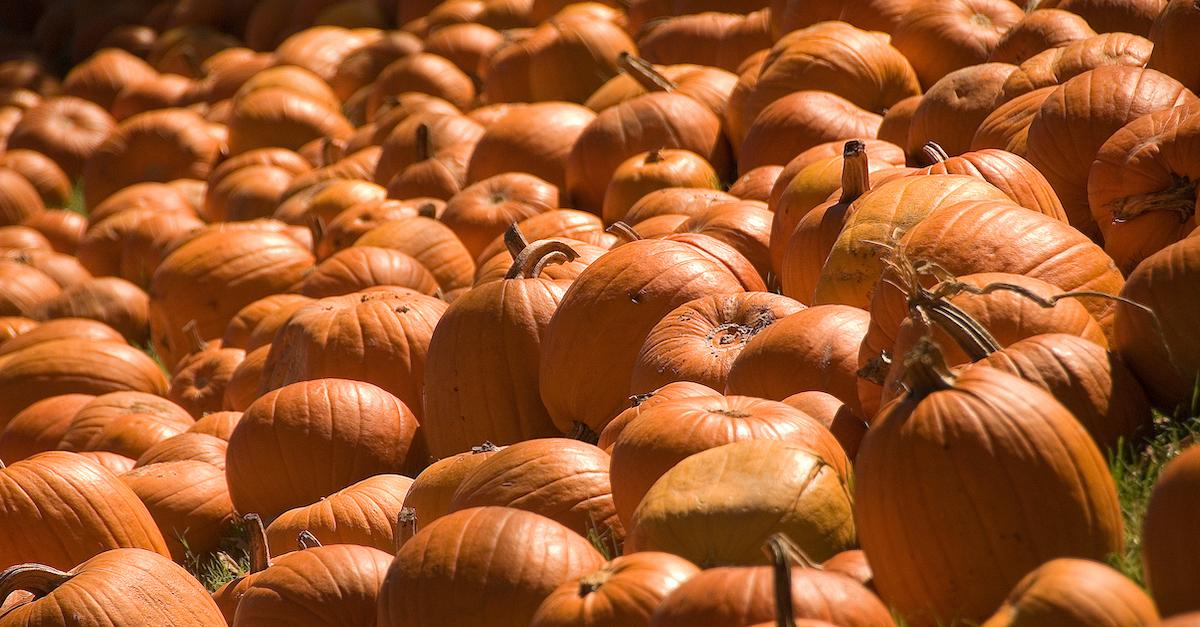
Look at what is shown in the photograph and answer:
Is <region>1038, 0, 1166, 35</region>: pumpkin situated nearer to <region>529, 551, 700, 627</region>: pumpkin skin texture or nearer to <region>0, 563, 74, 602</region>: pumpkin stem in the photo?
<region>529, 551, 700, 627</region>: pumpkin skin texture

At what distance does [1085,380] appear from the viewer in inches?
102

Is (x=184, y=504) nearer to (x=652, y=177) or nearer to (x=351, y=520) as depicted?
(x=351, y=520)

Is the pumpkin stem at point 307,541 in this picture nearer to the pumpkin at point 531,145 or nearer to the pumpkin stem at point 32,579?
the pumpkin stem at point 32,579

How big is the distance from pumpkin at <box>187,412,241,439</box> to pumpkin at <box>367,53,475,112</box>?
155 inches

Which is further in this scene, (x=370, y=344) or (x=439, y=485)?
(x=370, y=344)

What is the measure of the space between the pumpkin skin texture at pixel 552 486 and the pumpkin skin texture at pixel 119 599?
653 millimetres

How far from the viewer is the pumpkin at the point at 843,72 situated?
5.62 meters

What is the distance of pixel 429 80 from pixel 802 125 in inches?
156

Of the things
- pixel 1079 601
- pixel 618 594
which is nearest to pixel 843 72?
pixel 618 594

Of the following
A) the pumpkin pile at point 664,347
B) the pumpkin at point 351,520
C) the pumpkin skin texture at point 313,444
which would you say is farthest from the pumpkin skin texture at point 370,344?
the pumpkin at point 351,520

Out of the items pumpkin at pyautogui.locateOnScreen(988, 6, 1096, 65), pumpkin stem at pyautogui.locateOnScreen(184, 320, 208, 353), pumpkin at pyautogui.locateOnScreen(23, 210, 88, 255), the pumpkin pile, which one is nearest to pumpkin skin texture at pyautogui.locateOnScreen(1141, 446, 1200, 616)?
the pumpkin pile

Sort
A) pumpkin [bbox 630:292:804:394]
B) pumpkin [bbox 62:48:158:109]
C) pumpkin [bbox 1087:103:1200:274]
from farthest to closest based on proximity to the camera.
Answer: pumpkin [bbox 62:48:158:109] → pumpkin [bbox 630:292:804:394] → pumpkin [bbox 1087:103:1200:274]

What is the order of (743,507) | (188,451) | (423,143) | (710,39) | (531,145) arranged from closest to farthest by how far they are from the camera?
(743,507) < (188,451) < (531,145) < (423,143) < (710,39)

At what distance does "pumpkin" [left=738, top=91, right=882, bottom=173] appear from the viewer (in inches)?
205
